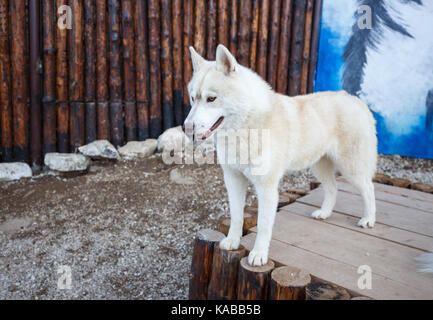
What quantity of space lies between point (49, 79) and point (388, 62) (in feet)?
18.0

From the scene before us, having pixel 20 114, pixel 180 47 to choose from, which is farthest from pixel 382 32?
pixel 20 114

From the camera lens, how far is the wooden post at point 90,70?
540cm

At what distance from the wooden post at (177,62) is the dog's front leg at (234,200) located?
3.64m

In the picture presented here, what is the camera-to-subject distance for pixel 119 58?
18.6 feet

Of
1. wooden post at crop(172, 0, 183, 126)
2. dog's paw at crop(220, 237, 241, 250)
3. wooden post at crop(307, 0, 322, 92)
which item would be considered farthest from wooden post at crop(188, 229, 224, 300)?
wooden post at crop(307, 0, 322, 92)

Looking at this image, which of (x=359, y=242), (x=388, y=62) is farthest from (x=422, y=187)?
(x=388, y=62)

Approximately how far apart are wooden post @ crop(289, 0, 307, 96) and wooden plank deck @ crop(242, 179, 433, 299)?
311 cm

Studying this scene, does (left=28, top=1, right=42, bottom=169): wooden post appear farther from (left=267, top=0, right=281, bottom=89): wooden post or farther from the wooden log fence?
(left=267, top=0, right=281, bottom=89): wooden post

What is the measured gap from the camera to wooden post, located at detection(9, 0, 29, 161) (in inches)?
199

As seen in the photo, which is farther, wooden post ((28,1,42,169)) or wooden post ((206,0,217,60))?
wooden post ((206,0,217,60))

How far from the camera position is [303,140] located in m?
2.76

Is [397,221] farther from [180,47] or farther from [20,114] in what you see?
[20,114]

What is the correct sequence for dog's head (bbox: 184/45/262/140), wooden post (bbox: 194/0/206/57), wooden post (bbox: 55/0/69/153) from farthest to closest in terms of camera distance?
wooden post (bbox: 194/0/206/57) → wooden post (bbox: 55/0/69/153) → dog's head (bbox: 184/45/262/140)

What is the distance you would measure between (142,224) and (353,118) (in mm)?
2709
